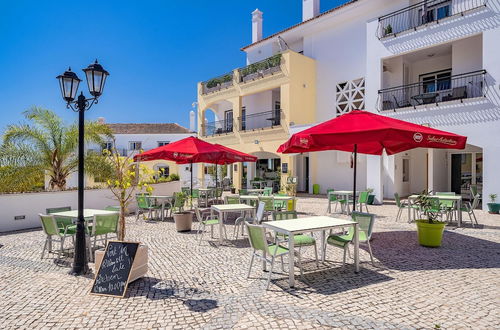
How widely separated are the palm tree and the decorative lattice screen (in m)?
12.8

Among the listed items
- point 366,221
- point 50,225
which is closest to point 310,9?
point 366,221

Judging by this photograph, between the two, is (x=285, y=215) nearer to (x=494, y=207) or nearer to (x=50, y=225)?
(x=50, y=225)

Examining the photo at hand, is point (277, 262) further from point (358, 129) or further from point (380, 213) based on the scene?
point (380, 213)

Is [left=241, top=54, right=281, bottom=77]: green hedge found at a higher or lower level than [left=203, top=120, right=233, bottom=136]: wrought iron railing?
higher

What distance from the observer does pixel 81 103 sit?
523 cm

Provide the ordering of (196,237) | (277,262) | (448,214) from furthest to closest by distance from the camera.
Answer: (448,214), (196,237), (277,262)

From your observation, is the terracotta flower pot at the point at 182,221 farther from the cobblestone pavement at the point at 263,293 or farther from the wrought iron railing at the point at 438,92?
the wrought iron railing at the point at 438,92

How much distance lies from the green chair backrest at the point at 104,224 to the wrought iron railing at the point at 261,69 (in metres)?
15.0

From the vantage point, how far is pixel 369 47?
1506cm

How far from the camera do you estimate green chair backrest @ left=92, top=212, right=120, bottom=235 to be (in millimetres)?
5867

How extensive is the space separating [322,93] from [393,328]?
1752cm

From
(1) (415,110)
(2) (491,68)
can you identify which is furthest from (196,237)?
(2) (491,68)

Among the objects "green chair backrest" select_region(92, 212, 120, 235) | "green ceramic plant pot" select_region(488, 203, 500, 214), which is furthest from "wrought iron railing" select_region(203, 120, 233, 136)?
"green chair backrest" select_region(92, 212, 120, 235)

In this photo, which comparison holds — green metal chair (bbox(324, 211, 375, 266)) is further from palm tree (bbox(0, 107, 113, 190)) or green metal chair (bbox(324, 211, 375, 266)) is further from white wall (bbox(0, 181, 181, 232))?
palm tree (bbox(0, 107, 113, 190))
